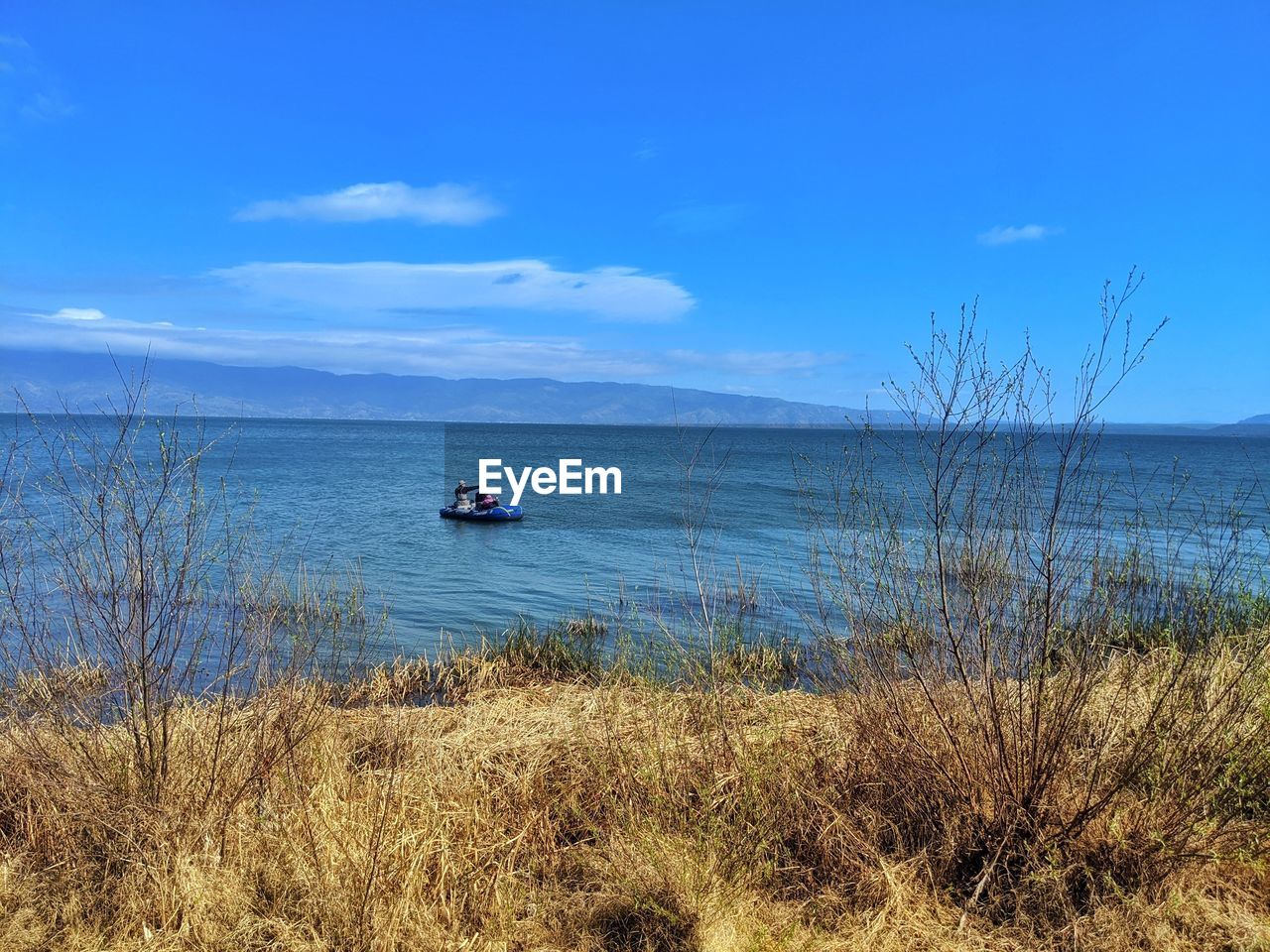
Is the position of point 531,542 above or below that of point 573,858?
below

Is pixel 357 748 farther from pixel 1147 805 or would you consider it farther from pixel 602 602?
pixel 602 602

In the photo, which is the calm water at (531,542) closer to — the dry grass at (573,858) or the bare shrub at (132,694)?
the bare shrub at (132,694)

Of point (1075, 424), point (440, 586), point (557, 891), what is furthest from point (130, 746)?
point (440, 586)

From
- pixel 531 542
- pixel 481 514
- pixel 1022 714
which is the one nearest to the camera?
pixel 1022 714

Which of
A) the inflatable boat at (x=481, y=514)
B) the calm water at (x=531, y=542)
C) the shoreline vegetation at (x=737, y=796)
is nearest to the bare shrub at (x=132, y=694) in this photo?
the shoreline vegetation at (x=737, y=796)

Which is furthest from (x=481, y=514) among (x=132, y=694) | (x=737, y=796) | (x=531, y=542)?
(x=737, y=796)

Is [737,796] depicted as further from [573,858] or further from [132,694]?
[132,694]

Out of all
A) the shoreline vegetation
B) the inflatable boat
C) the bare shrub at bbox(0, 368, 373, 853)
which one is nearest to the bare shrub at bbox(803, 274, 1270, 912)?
the shoreline vegetation

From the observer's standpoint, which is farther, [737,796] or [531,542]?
[531,542]

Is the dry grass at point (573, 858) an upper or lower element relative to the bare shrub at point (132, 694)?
lower

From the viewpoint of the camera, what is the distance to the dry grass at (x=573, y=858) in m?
3.96

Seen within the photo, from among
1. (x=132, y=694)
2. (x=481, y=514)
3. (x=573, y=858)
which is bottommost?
(x=481, y=514)

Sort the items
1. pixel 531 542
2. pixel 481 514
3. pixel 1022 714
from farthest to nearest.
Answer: pixel 481 514
pixel 531 542
pixel 1022 714

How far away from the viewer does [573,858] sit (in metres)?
4.66
